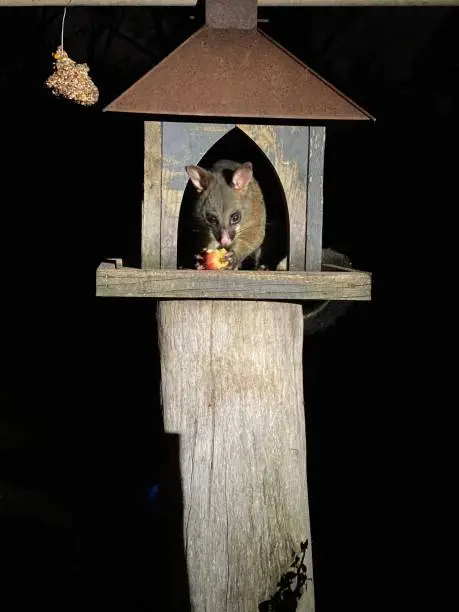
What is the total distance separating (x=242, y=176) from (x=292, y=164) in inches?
24.1

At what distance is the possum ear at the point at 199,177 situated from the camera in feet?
11.8

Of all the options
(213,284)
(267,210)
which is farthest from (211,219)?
(213,284)

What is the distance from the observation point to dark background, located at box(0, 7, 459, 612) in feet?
18.0

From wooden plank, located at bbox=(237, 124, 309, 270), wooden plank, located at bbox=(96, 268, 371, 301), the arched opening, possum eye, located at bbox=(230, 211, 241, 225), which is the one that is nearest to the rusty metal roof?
wooden plank, located at bbox=(237, 124, 309, 270)

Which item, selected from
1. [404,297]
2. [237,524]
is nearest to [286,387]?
[237,524]

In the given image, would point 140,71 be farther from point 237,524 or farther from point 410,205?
point 237,524

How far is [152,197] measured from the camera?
3.33 m

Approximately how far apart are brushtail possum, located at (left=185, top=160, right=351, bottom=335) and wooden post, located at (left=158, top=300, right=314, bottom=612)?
46 cm

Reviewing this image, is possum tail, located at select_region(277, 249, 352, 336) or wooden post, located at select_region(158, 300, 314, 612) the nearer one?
wooden post, located at select_region(158, 300, 314, 612)

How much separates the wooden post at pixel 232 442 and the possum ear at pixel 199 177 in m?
0.51

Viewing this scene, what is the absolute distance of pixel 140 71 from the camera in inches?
227

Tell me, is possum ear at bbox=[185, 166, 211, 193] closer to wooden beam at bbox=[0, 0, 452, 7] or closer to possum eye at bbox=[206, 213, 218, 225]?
possum eye at bbox=[206, 213, 218, 225]

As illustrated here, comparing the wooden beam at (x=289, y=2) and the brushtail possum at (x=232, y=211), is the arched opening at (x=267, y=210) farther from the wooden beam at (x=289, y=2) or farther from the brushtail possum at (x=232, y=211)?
the wooden beam at (x=289, y=2)

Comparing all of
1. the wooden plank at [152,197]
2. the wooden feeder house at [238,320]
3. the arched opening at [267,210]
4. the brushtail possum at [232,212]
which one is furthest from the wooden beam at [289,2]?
the brushtail possum at [232,212]
